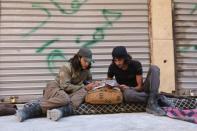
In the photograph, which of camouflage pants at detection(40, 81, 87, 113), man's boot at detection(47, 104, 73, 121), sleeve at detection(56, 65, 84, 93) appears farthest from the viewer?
sleeve at detection(56, 65, 84, 93)

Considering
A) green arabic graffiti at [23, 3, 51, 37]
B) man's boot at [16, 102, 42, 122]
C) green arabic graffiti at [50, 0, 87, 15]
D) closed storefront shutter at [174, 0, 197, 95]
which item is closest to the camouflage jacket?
man's boot at [16, 102, 42, 122]

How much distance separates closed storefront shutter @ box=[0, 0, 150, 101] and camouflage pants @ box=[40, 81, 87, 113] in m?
1.43

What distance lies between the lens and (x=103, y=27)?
7734 mm

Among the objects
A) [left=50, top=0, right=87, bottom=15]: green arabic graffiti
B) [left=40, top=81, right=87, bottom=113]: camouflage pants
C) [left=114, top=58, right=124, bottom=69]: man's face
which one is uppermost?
[left=50, top=0, right=87, bottom=15]: green arabic graffiti

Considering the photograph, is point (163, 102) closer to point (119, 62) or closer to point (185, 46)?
point (119, 62)

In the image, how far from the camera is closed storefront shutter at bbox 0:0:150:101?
24.2ft

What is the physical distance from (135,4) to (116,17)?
45 cm

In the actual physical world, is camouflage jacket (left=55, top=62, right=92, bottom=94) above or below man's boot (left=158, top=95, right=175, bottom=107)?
above

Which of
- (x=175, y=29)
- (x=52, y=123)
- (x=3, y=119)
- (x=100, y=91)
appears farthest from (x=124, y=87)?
(x=175, y=29)

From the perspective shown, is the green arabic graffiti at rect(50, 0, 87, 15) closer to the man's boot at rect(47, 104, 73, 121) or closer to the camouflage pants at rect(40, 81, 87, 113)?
the camouflage pants at rect(40, 81, 87, 113)

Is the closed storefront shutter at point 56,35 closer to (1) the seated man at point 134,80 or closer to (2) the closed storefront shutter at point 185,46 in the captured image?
(2) the closed storefront shutter at point 185,46

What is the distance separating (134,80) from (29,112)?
175 cm

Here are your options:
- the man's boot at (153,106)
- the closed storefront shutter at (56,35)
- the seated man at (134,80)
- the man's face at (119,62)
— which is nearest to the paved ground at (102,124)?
the man's boot at (153,106)

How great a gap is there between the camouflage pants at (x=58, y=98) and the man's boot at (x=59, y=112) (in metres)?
0.07
